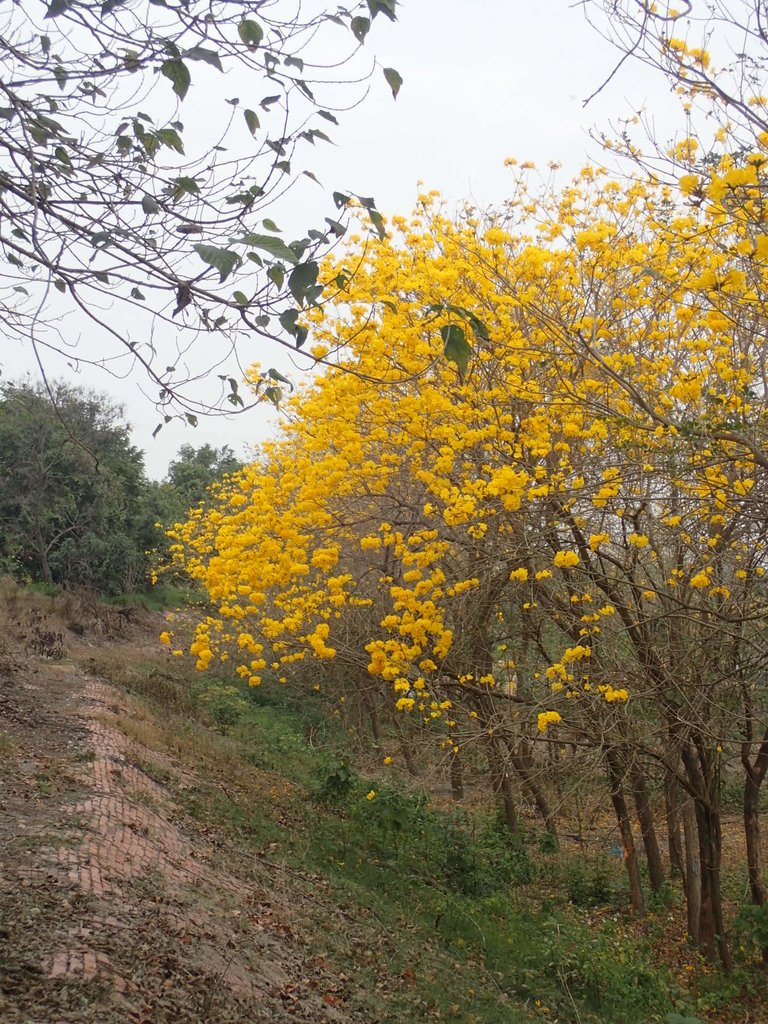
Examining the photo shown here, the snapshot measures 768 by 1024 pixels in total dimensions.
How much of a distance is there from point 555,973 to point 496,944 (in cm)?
56

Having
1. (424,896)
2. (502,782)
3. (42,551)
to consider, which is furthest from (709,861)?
(42,551)

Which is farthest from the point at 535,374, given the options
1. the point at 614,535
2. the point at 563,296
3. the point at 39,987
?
the point at 39,987

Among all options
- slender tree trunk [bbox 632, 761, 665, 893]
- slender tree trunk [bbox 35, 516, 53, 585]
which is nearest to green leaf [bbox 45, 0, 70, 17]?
slender tree trunk [bbox 632, 761, 665, 893]

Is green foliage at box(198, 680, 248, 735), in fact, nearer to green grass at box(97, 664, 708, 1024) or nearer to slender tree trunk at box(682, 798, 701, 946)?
green grass at box(97, 664, 708, 1024)

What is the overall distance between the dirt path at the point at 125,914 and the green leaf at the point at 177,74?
11.0 ft

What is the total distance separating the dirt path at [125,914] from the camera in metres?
3.78

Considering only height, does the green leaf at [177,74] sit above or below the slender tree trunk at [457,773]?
above

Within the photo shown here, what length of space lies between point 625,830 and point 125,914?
540cm

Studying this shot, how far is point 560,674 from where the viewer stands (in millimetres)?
6117

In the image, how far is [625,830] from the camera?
332 inches

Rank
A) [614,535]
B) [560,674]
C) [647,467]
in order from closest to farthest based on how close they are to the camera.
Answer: [647,467] < [560,674] < [614,535]

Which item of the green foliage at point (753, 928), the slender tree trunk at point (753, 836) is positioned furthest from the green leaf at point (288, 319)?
the green foliage at point (753, 928)

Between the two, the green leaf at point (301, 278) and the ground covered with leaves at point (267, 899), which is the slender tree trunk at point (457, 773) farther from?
the green leaf at point (301, 278)

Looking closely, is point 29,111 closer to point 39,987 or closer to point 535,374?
point 39,987
